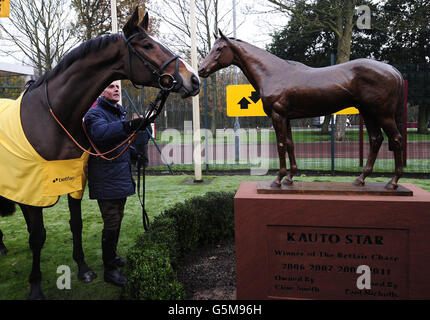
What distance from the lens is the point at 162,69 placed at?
2.47 m

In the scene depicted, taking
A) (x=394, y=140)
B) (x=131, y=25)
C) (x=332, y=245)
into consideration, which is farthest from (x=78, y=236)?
(x=394, y=140)

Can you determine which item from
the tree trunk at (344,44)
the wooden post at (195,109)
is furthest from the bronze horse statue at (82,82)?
the tree trunk at (344,44)

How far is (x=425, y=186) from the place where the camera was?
21.3 feet

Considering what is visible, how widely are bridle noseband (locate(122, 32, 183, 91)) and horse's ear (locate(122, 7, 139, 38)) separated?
1.8 inches

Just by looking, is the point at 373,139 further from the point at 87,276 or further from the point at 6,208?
the point at 6,208

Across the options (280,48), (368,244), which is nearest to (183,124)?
(368,244)

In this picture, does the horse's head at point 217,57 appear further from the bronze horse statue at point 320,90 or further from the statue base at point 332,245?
the statue base at point 332,245

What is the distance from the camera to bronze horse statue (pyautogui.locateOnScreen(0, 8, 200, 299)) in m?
2.50

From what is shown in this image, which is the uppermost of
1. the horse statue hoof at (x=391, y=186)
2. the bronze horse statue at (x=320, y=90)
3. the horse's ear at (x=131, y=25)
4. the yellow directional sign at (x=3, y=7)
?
the yellow directional sign at (x=3, y=7)

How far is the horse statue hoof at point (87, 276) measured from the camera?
10.5 feet

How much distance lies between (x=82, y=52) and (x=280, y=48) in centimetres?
1972

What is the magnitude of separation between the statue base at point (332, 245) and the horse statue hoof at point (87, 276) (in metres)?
1.61
